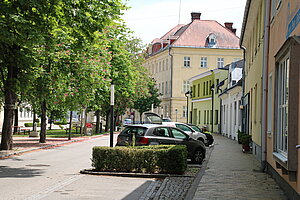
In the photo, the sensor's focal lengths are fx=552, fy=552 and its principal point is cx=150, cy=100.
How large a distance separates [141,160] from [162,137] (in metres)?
3.29

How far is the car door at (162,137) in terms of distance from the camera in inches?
729

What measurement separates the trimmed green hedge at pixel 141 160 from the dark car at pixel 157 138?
5.10 ft

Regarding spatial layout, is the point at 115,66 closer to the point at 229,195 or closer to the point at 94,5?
the point at 94,5

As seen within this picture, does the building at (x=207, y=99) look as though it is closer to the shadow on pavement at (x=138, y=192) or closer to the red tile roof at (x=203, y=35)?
the red tile roof at (x=203, y=35)

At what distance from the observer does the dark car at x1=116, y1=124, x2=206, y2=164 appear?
1820cm

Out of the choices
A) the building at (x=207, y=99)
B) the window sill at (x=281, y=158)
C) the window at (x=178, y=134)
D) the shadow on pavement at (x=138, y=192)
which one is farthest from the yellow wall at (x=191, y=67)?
the window sill at (x=281, y=158)

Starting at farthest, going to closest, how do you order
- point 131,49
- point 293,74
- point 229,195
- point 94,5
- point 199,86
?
point 199,86, point 131,49, point 94,5, point 229,195, point 293,74

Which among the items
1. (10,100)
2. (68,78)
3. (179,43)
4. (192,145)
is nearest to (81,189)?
(192,145)

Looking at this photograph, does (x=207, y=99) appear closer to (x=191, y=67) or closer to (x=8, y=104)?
(x=191, y=67)

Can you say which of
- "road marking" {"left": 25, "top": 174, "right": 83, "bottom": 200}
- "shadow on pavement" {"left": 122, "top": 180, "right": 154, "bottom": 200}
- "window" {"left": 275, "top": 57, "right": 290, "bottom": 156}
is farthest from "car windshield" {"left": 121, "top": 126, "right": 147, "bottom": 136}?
"window" {"left": 275, "top": 57, "right": 290, "bottom": 156}

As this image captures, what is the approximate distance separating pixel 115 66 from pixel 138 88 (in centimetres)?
1881

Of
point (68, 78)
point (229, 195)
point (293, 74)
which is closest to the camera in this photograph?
point (293, 74)

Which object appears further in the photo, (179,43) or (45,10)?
(179,43)

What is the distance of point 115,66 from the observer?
137ft
